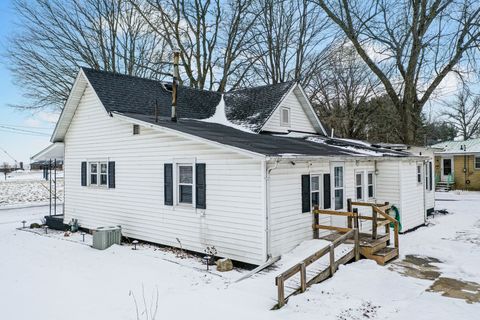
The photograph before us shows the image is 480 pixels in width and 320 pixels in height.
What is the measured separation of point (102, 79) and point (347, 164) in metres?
10.1

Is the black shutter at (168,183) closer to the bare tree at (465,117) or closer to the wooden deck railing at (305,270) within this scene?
the wooden deck railing at (305,270)

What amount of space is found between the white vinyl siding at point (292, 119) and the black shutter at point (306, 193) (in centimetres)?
526

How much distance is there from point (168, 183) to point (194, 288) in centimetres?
408

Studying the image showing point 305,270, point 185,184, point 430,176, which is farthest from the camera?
point 430,176

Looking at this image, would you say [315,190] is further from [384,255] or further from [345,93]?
[345,93]

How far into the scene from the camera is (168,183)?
1102cm

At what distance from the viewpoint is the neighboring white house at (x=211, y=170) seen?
30.3 ft

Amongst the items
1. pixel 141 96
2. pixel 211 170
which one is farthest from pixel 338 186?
pixel 141 96

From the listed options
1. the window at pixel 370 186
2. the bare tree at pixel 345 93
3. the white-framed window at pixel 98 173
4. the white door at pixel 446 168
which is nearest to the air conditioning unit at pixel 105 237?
the white-framed window at pixel 98 173

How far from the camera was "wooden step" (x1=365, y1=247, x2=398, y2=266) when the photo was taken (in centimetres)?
920

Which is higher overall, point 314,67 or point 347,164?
point 314,67

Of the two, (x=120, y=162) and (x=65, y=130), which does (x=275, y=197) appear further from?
(x=65, y=130)

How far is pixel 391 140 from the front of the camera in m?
35.7

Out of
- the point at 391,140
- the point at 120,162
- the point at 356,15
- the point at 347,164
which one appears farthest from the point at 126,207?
the point at 391,140
